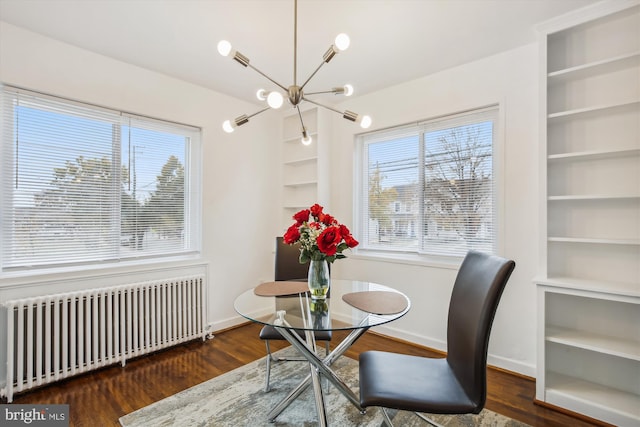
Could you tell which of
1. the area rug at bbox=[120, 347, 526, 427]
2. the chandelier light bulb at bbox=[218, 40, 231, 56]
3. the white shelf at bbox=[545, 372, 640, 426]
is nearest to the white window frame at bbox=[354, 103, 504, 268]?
the white shelf at bbox=[545, 372, 640, 426]

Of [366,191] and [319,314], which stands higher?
[366,191]

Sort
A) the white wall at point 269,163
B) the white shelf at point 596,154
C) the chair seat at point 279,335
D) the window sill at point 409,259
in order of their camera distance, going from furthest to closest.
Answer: the window sill at point 409,259 → the white wall at point 269,163 → the chair seat at point 279,335 → the white shelf at point 596,154

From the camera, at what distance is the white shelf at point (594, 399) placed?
1.78 metres

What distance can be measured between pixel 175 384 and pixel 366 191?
2517 mm

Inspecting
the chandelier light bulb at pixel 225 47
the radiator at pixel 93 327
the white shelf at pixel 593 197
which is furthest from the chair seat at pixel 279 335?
the white shelf at pixel 593 197

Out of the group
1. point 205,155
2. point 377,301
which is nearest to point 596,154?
point 377,301

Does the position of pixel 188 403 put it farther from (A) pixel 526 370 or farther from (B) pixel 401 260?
(A) pixel 526 370

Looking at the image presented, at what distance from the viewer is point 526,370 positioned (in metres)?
2.34

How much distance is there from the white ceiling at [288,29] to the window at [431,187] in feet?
2.02

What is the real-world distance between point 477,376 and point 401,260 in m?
1.74

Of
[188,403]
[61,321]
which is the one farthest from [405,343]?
[61,321]

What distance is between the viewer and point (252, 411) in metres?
1.90

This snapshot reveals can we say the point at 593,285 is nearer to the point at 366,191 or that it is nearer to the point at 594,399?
the point at 594,399

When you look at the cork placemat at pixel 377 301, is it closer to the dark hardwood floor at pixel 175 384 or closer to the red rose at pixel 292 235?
the red rose at pixel 292 235
